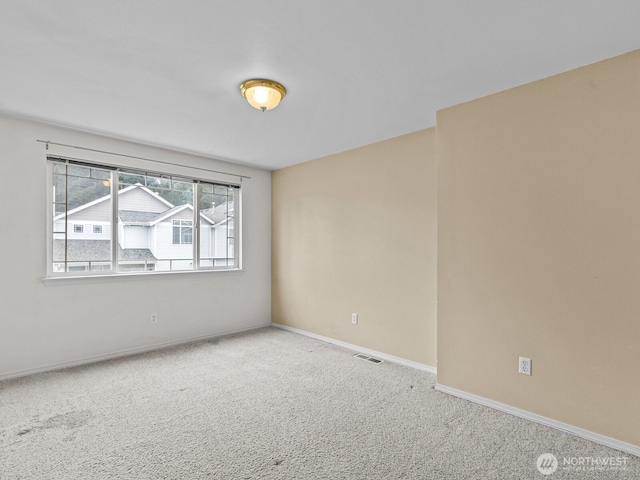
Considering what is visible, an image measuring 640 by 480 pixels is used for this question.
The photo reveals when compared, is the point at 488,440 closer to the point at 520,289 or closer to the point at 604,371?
the point at 604,371

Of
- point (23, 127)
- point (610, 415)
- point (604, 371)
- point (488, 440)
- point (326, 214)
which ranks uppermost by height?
point (23, 127)

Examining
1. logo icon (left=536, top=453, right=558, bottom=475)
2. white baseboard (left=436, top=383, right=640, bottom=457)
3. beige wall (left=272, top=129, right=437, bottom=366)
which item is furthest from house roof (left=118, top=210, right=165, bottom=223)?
logo icon (left=536, top=453, right=558, bottom=475)

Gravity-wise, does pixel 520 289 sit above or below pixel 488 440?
above

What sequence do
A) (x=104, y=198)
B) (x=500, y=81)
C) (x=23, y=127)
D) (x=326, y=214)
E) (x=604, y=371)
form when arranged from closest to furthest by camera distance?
(x=604, y=371) → (x=500, y=81) → (x=23, y=127) → (x=104, y=198) → (x=326, y=214)

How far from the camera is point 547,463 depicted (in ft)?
6.30

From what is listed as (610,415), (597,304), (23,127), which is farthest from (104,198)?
(610,415)

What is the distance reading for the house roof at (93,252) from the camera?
3.39 m

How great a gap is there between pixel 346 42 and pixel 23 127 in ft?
10.2

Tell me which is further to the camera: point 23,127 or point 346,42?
point 23,127

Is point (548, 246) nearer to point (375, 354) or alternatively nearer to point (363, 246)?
point (363, 246)

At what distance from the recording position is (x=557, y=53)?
2.06 m

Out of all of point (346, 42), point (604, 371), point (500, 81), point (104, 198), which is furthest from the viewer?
point (104, 198)

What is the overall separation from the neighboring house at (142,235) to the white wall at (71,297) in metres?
0.17

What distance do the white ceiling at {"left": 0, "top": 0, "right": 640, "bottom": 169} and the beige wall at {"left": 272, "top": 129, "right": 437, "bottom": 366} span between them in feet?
2.22
